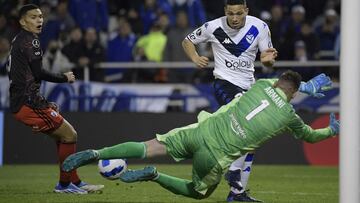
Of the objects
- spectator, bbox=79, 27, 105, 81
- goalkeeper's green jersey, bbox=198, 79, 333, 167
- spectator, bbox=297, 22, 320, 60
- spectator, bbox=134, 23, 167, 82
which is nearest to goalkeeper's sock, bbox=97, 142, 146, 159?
goalkeeper's green jersey, bbox=198, 79, 333, 167

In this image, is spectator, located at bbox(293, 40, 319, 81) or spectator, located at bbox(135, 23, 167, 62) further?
spectator, located at bbox(135, 23, 167, 62)

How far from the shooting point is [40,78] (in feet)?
35.5

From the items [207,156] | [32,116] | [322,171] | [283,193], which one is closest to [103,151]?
[207,156]

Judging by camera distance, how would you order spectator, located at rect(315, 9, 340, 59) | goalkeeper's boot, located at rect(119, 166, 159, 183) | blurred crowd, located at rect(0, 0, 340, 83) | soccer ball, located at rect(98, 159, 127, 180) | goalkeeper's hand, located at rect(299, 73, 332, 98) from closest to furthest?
goalkeeper's boot, located at rect(119, 166, 159, 183) → goalkeeper's hand, located at rect(299, 73, 332, 98) → soccer ball, located at rect(98, 159, 127, 180) → blurred crowd, located at rect(0, 0, 340, 83) → spectator, located at rect(315, 9, 340, 59)

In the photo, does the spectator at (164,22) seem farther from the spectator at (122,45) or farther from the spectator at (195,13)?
the spectator at (122,45)

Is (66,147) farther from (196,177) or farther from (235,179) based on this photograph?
(196,177)

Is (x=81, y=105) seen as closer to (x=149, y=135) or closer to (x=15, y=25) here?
(x=149, y=135)

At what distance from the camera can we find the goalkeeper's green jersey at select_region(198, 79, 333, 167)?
878cm

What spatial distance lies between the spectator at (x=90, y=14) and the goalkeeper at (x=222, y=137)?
11292 millimetres

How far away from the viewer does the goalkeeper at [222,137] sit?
877cm

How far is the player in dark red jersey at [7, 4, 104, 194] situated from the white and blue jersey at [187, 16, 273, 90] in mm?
1837

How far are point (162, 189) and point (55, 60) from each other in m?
7.10

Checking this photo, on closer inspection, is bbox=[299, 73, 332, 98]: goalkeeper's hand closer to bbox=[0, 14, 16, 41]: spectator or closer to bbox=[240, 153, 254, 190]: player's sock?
bbox=[240, 153, 254, 190]: player's sock

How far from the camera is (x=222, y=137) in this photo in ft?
29.0
